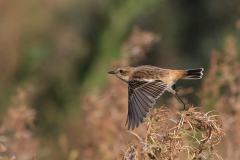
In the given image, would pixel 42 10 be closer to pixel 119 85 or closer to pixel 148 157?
pixel 119 85

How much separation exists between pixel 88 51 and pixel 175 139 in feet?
25.7

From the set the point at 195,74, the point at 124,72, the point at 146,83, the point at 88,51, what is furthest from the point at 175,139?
the point at 88,51

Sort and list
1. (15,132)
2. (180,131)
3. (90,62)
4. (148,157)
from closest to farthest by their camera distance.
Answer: (148,157) < (180,131) < (15,132) < (90,62)

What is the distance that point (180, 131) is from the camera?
243cm

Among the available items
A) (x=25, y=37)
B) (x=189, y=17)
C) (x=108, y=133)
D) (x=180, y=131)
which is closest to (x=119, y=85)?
(x=108, y=133)

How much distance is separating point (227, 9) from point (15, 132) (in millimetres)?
8251

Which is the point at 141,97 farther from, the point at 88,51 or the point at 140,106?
the point at 88,51

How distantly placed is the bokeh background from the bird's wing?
2.70 feet

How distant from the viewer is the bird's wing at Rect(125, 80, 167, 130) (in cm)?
381

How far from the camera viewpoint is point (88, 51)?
1006 centimetres

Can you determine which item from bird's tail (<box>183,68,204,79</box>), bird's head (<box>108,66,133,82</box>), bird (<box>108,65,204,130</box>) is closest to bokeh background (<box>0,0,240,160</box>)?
bird's head (<box>108,66,133,82</box>)

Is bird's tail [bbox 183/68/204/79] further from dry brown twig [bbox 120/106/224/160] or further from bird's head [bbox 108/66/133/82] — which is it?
dry brown twig [bbox 120/106/224/160]

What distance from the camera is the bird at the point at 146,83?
159 inches

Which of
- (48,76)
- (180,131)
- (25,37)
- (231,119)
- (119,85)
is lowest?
(180,131)
